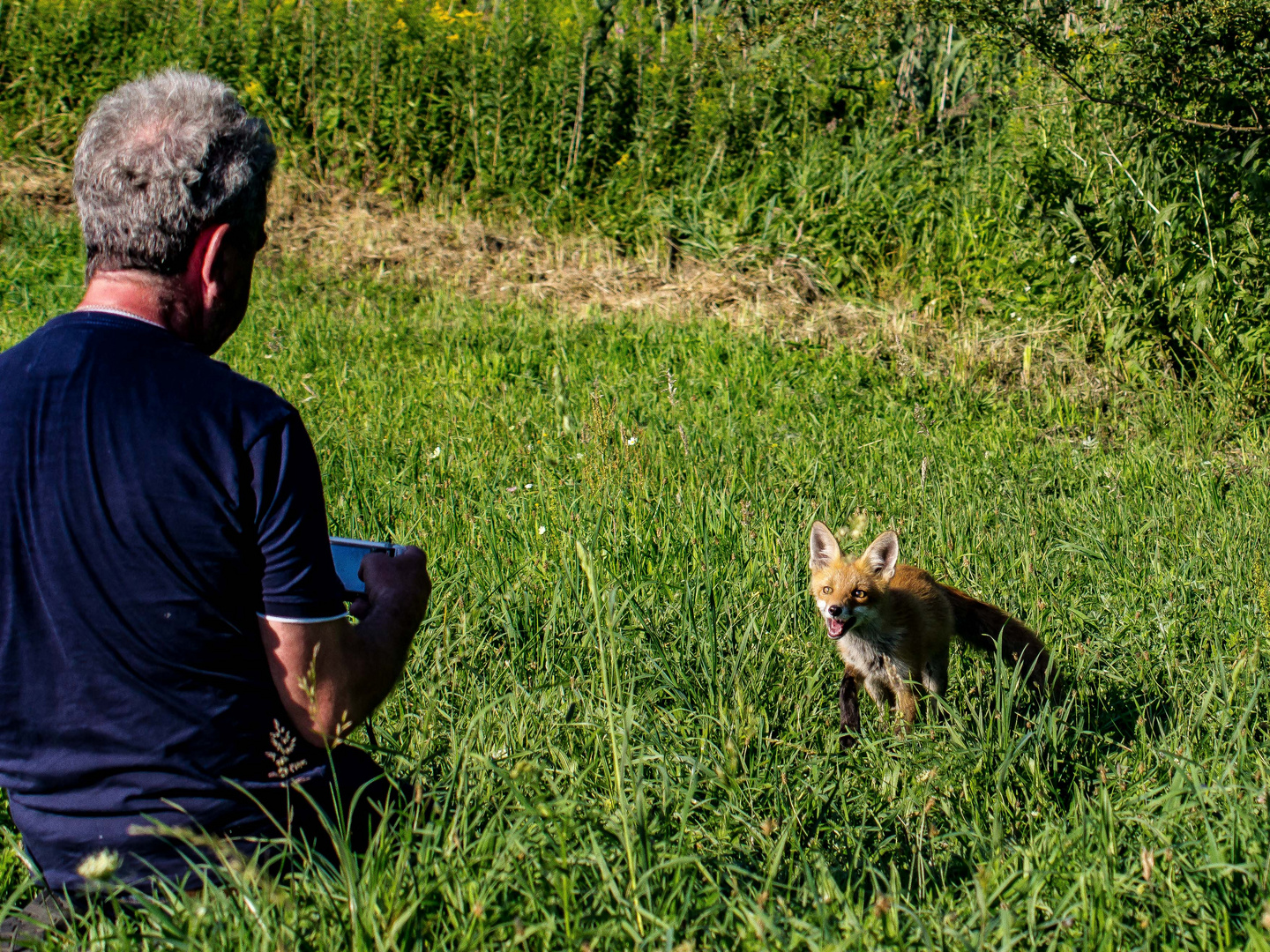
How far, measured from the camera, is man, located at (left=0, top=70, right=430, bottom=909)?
1.95m

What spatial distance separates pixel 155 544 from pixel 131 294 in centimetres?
52

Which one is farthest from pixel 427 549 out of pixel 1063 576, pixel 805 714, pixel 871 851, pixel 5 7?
pixel 5 7

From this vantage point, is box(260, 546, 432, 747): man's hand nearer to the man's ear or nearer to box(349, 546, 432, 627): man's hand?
box(349, 546, 432, 627): man's hand

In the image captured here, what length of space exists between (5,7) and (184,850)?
12977 millimetres

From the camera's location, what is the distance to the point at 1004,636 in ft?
12.6

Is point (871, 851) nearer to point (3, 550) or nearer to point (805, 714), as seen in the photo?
point (805, 714)

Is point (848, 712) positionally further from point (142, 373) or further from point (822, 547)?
point (142, 373)

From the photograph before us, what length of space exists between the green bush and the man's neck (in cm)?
657

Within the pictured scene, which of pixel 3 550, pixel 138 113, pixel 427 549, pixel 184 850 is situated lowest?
pixel 427 549

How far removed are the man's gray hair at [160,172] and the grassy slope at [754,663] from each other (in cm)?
115

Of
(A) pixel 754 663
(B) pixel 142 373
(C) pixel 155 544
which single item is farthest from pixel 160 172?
(A) pixel 754 663

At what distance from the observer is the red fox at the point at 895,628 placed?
149 inches

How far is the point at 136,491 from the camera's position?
1.93 m

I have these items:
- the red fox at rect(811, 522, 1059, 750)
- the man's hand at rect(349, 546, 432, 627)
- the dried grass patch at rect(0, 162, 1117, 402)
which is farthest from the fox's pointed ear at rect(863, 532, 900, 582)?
the dried grass patch at rect(0, 162, 1117, 402)
